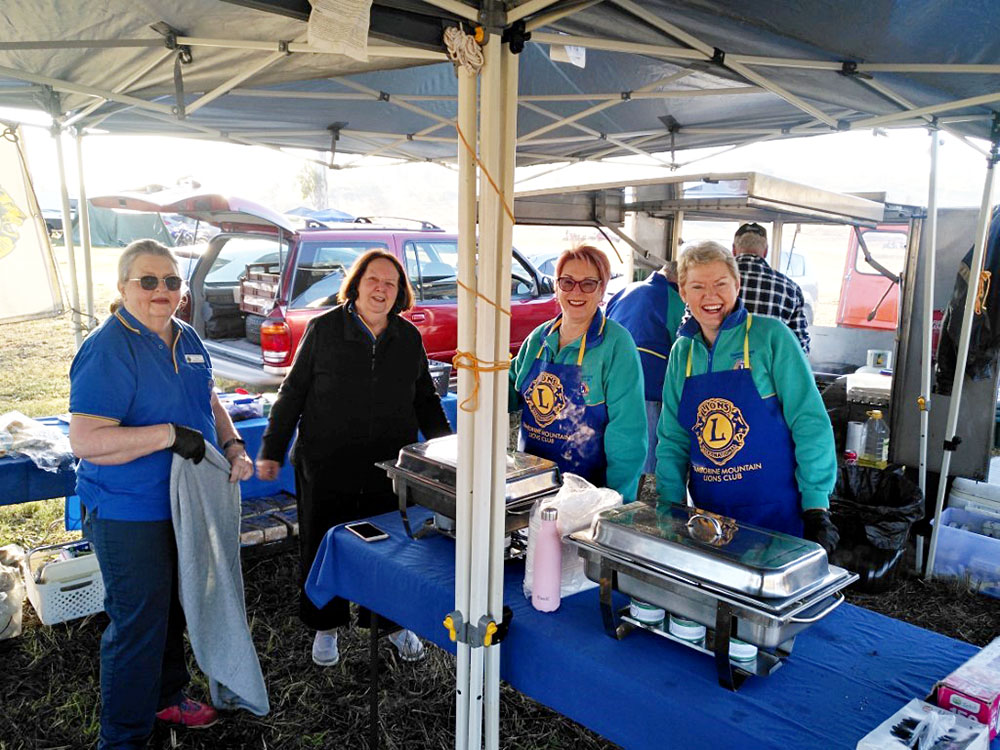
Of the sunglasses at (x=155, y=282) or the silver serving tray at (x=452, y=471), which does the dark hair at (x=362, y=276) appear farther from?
the silver serving tray at (x=452, y=471)

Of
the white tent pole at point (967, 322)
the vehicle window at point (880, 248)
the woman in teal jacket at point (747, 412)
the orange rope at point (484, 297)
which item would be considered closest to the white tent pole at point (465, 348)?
the orange rope at point (484, 297)

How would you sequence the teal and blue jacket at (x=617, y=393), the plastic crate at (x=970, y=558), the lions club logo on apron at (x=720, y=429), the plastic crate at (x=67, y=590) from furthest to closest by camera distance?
the plastic crate at (x=970, y=558) → the plastic crate at (x=67, y=590) → the teal and blue jacket at (x=617, y=393) → the lions club logo on apron at (x=720, y=429)

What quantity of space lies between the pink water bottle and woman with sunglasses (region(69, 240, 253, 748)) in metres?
1.14

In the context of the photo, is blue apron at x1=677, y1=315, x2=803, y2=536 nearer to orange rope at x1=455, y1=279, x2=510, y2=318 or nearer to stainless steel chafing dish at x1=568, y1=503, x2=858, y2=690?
stainless steel chafing dish at x1=568, y1=503, x2=858, y2=690

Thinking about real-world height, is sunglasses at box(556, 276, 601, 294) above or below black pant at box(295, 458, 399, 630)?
above

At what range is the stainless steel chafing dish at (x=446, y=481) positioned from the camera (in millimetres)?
1840

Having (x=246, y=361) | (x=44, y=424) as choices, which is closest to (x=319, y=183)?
(x=246, y=361)

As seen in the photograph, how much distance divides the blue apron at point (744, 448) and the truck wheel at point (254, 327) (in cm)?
507

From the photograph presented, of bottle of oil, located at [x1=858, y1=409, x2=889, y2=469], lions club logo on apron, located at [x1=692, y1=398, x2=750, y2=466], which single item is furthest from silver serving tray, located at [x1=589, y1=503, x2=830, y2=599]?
bottle of oil, located at [x1=858, y1=409, x2=889, y2=469]

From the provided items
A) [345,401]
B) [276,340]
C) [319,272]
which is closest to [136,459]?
[345,401]

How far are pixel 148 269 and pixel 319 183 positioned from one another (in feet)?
89.1

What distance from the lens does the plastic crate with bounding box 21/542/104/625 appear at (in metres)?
3.09

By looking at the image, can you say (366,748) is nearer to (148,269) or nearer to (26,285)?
(148,269)

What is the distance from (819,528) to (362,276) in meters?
1.79
